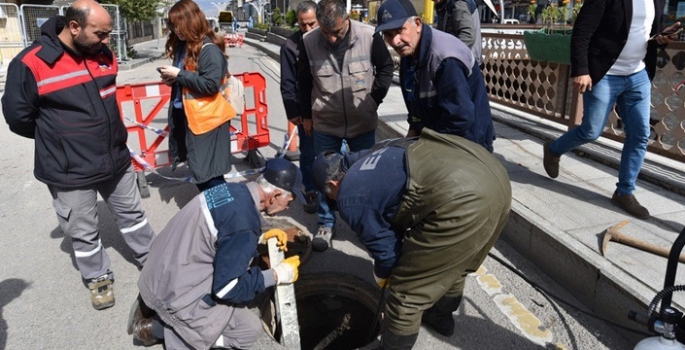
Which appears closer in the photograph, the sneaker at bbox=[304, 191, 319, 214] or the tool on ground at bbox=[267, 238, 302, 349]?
the tool on ground at bbox=[267, 238, 302, 349]

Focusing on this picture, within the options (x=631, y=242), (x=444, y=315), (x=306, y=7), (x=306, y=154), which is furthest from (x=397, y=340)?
(x=306, y=7)

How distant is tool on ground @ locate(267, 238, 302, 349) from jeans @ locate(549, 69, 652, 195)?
8.58 ft

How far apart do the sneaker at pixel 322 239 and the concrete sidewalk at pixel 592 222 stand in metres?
1.40

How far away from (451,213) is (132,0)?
21.2 meters

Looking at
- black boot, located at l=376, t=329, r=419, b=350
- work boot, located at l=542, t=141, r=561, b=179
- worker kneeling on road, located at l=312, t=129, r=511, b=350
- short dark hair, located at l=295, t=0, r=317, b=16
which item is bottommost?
black boot, located at l=376, t=329, r=419, b=350

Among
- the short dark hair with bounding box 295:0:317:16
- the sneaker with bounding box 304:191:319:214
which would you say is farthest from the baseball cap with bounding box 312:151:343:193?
the short dark hair with bounding box 295:0:317:16

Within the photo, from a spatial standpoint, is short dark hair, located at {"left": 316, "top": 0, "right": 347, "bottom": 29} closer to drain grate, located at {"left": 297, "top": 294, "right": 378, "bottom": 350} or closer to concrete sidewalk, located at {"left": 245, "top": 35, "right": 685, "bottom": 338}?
drain grate, located at {"left": 297, "top": 294, "right": 378, "bottom": 350}

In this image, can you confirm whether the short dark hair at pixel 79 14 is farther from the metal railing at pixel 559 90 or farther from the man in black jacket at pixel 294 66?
the metal railing at pixel 559 90

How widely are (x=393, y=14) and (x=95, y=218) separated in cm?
227

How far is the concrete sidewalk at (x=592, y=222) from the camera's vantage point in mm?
2947

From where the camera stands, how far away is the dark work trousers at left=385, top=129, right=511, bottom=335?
2.23 metres

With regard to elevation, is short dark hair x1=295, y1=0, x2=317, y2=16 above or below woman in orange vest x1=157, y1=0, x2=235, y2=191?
above

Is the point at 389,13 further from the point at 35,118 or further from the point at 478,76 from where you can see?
the point at 35,118

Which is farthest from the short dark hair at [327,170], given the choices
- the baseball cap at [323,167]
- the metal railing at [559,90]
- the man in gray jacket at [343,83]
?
the metal railing at [559,90]
